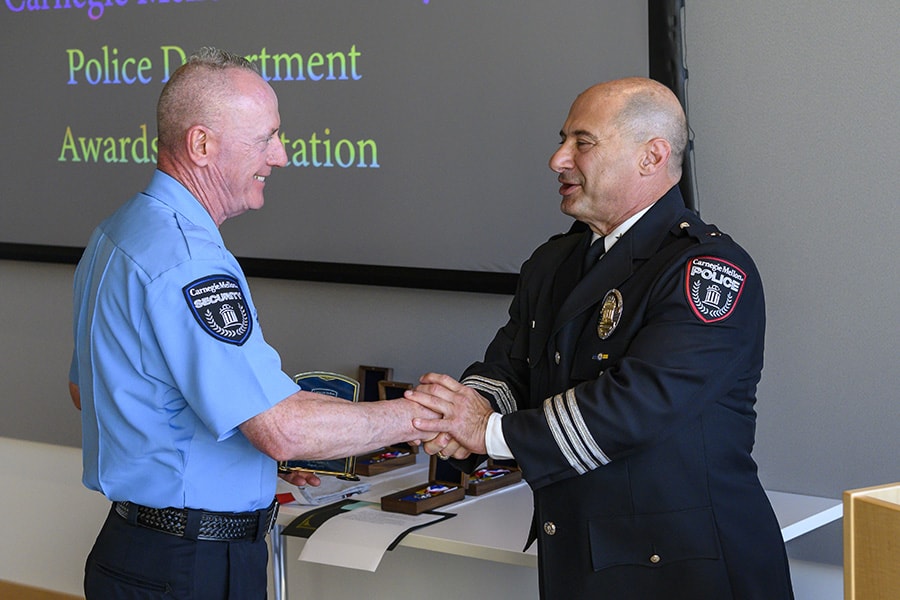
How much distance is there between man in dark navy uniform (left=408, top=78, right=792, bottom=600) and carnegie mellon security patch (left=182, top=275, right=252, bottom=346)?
52cm

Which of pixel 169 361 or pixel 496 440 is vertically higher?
pixel 169 361

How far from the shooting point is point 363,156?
3127mm

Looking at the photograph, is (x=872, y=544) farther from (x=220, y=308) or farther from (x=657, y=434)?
(x=220, y=308)

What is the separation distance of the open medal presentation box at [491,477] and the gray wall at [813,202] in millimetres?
608

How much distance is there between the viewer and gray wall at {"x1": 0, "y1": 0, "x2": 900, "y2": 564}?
2.44 meters

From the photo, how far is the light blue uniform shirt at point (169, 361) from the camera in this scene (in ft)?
5.71

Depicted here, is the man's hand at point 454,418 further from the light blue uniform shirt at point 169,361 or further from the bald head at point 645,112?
the bald head at point 645,112

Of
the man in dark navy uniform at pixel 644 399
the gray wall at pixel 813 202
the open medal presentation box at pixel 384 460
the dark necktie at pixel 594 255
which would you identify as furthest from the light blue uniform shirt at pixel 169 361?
the gray wall at pixel 813 202

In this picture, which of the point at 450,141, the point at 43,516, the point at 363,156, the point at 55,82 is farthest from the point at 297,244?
the point at 43,516

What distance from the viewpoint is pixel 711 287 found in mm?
1898

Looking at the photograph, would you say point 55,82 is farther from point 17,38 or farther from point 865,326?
point 865,326

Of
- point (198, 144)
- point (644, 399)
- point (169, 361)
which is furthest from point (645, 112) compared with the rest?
point (169, 361)

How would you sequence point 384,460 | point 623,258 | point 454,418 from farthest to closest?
point 384,460 < point 454,418 < point 623,258

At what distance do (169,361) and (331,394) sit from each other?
1.09 meters
